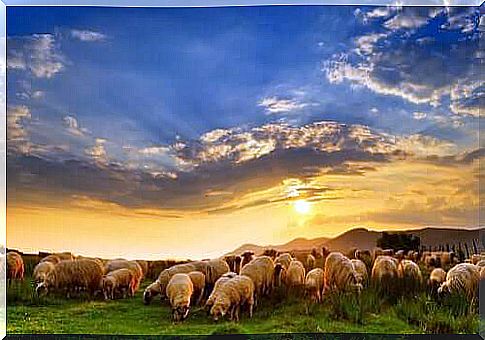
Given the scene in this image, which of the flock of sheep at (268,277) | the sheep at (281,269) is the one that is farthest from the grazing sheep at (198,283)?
the sheep at (281,269)

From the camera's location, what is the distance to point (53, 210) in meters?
8.80

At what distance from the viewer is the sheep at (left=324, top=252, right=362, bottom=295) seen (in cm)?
877

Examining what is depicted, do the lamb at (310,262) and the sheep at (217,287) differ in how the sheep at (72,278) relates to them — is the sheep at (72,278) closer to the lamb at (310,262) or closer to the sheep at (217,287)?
the sheep at (217,287)

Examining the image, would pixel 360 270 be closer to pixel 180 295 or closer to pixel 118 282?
pixel 180 295

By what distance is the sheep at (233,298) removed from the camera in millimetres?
8703

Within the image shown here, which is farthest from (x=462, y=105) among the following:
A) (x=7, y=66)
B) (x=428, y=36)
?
(x=7, y=66)

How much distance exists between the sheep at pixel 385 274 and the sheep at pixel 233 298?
91 centimetres

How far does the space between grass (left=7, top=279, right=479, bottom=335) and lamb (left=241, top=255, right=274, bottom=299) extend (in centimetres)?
8

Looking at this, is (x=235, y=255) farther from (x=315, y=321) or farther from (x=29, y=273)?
(x=29, y=273)

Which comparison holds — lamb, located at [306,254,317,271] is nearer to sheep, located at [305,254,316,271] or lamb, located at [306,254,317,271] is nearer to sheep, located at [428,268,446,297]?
sheep, located at [305,254,316,271]

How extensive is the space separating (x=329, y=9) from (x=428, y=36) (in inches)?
29.7

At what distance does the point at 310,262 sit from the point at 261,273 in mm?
365

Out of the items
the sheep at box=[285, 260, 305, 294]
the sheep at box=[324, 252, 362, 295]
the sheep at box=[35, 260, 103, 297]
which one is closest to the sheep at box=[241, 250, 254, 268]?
the sheep at box=[285, 260, 305, 294]

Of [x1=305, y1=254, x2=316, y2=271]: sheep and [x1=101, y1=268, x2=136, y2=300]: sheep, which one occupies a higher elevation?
[x1=305, y1=254, x2=316, y2=271]: sheep
